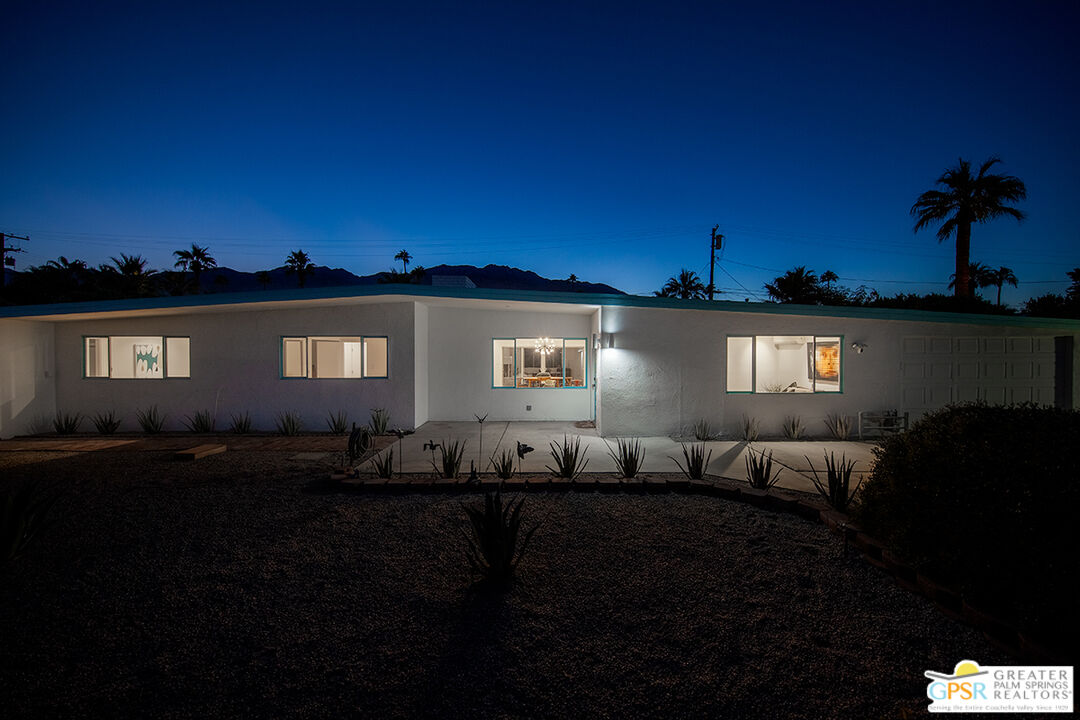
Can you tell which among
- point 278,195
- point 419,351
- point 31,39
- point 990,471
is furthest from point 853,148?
point 278,195

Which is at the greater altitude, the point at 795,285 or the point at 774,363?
the point at 795,285

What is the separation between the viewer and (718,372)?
8.38 meters

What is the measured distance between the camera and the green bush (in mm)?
2088

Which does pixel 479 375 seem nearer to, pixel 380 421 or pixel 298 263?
pixel 380 421

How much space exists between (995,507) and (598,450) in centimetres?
499

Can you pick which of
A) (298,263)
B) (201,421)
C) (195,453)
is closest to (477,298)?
(195,453)

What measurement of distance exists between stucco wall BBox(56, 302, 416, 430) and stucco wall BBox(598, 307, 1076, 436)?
166 inches

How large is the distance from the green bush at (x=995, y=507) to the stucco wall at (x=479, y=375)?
728 centimetres

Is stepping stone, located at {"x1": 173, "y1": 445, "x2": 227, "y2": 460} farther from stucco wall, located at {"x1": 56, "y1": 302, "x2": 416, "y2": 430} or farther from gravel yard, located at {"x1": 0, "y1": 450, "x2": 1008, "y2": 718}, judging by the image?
gravel yard, located at {"x1": 0, "y1": 450, "x2": 1008, "y2": 718}

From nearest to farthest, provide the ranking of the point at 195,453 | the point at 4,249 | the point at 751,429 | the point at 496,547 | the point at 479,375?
the point at 496,547 → the point at 195,453 → the point at 751,429 → the point at 479,375 → the point at 4,249

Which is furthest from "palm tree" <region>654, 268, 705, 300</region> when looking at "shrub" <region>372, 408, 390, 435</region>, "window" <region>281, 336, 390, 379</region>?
"shrub" <region>372, 408, 390, 435</region>

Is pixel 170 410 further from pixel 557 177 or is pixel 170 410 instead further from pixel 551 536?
pixel 557 177

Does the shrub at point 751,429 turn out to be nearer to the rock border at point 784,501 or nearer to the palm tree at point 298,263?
the rock border at point 784,501

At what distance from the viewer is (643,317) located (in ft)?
27.2
